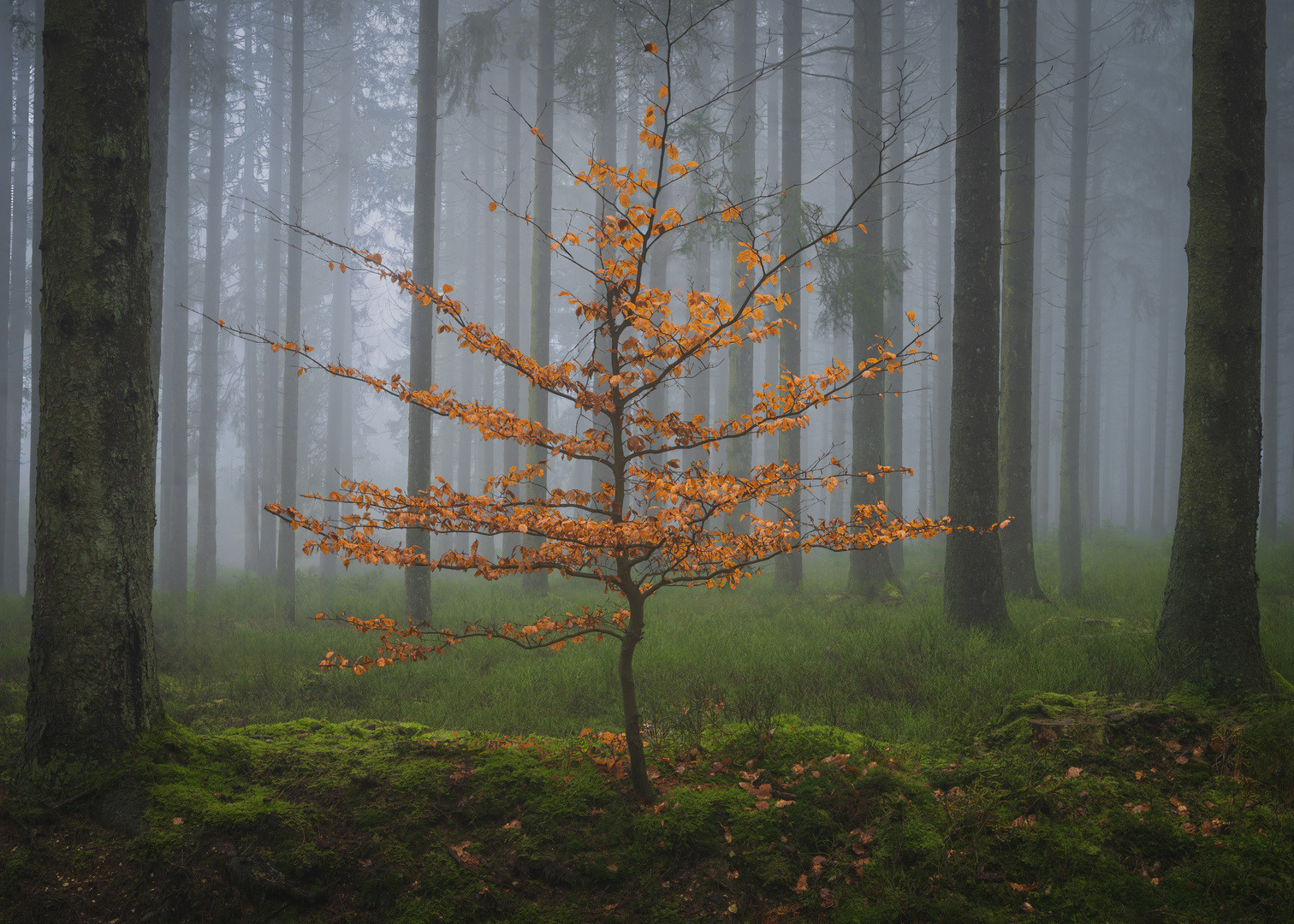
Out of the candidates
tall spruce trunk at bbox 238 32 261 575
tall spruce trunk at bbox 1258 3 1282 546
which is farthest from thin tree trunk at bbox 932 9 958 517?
tall spruce trunk at bbox 238 32 261 575

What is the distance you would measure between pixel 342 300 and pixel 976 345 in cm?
2360

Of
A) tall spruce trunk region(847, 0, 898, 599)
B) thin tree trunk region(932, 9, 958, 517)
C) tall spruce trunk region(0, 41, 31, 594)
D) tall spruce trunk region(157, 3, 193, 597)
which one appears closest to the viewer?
tall spruce trunk region(847, 0, 898, 599)

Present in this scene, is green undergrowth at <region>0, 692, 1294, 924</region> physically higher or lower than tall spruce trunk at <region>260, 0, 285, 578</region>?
lower

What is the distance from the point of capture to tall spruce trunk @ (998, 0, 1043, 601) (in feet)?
29.9

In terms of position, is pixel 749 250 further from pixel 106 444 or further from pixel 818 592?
pixel 818 592

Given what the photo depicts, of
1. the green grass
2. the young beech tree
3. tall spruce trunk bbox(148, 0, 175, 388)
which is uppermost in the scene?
tall spruce trunk bbox(148, 0, 175, 388)

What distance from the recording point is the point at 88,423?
3.52m

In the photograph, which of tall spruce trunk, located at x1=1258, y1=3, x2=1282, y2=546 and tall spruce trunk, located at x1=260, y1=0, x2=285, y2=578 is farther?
tall spruce trunk, located at x1=260, y1=0, x2=285, y2=578

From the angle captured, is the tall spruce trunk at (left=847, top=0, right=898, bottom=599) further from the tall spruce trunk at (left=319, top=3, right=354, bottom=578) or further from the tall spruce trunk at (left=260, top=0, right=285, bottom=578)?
the tall spruce trunk at (left=260, top=0, right=285, bottom=578)

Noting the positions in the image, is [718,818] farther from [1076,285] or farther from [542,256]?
[1076,285]

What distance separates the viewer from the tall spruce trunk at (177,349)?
1315 cm

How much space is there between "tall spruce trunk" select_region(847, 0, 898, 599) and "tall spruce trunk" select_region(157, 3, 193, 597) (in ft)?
36.9

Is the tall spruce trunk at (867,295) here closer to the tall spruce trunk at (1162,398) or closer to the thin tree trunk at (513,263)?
the thin tree trunk at (513,263)

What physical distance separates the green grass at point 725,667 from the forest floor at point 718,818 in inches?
3.7
